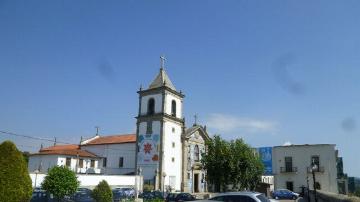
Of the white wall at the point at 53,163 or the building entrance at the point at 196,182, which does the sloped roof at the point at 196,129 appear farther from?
the white wall at the point at 53,163

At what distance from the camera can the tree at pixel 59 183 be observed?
25.7 meters

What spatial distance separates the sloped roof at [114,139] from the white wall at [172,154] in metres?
6.24

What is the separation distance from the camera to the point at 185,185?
5216cm

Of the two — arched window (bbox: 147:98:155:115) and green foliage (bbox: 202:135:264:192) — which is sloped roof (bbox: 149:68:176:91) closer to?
arched window (bbox: 147:98:155:115)

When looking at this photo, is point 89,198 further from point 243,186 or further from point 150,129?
point 150,129

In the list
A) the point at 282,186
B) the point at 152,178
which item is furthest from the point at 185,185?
the point at 282,186

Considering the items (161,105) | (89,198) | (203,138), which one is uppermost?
(161,105)

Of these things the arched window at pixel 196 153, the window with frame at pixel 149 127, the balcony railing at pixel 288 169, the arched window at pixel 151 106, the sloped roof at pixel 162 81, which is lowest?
the balcony railing at pixel 288 169

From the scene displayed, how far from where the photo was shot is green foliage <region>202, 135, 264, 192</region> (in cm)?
3375

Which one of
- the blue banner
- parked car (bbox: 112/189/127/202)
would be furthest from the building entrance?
parked car (bbox: 112/189/127/202)

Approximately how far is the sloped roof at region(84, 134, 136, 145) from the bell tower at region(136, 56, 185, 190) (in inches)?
170

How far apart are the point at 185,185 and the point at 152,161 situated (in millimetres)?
6761

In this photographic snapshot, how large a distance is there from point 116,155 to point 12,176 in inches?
1577

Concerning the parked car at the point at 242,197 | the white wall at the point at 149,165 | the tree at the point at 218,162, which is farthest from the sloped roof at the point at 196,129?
the parked car at the point at 242,197
